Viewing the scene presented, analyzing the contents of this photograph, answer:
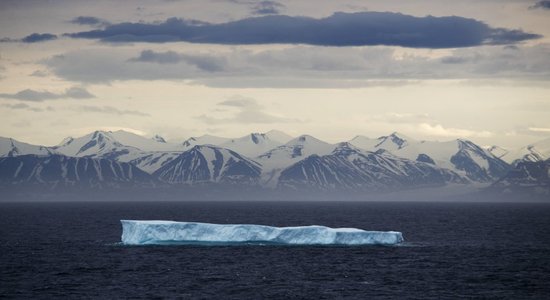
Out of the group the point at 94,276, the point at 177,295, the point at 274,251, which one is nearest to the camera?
the point at 177,295

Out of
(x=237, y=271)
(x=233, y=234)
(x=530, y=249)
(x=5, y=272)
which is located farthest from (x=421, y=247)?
(x=5, y=272)

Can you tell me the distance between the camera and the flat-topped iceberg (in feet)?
339

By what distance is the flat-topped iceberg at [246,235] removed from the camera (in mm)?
103250

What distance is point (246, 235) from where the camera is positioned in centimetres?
10419

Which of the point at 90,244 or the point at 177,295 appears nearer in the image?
the point at 177,295

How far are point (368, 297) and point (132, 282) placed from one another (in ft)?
66.6

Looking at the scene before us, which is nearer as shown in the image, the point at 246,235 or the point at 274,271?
the point at 274,271

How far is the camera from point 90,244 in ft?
359

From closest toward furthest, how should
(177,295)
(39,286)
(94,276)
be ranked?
(177,295)
(39,286)
(94,276)

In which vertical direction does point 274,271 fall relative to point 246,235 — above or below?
below

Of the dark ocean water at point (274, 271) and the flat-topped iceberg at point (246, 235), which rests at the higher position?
the flat-topped iceberg at point (246, 235)

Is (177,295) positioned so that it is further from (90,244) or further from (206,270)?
(90,244)

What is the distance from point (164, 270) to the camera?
80.9 m

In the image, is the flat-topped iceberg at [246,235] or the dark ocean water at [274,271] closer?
the dark ocean water at [274,271]
